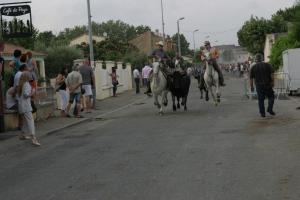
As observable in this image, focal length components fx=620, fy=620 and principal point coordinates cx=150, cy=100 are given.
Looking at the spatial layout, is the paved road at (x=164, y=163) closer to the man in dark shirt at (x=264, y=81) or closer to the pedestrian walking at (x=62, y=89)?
the man in dark shirt at (x=264, y=81)

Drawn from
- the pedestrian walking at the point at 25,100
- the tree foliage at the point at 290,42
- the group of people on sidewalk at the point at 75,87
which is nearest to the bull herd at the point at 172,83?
the group of people on sidewalk at the point at 75,87

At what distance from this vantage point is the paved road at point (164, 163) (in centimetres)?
829

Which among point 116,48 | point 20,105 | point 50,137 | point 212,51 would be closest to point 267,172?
point 20,105

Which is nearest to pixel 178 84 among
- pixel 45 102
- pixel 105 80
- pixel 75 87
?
pixel 75 87

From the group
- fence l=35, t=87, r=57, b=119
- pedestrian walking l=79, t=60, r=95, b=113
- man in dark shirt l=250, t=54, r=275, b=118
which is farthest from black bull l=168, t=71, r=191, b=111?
fence l=35, t=87, r=57, b=119

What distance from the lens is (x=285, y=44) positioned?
154 feet

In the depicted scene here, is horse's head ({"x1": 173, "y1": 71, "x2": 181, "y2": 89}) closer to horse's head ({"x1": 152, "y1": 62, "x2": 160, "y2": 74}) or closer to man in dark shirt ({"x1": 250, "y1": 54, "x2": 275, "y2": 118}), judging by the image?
horse's head ({"x1": 152, "y1": 62, "x2": 160, "y2": 74})

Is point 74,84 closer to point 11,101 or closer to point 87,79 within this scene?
point 87,79

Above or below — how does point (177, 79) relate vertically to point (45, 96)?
above

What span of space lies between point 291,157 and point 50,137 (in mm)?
7552

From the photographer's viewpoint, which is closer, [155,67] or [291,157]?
[291,157]

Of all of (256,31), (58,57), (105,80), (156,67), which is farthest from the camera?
(256,31)

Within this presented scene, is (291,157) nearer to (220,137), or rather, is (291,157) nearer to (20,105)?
(220,137)

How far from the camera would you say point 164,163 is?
10359 mm
